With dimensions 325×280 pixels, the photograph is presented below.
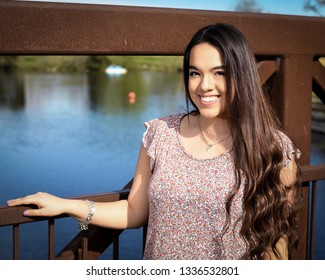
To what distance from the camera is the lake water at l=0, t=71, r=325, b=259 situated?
47.0 feet

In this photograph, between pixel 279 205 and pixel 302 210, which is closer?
pixel 279 205

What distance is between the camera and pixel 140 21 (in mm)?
1597

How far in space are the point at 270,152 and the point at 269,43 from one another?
1.78ft

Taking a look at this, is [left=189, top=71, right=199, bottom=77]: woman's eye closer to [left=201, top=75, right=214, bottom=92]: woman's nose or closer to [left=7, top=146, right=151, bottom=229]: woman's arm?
[left=201, top=75, right=214, bottom=92]: woman's nose

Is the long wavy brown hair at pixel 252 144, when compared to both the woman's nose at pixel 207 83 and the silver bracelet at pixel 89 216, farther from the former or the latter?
the silver bracelet at pixel 89 216

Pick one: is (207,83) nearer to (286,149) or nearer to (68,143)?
(286,149)

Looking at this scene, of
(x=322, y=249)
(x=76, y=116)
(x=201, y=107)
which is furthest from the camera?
(x=76, y=116)

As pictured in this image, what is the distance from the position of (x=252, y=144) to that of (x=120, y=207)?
1.50ft

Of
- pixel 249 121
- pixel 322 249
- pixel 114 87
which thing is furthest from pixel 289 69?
pixel 114 87

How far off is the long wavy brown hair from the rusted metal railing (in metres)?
0.20

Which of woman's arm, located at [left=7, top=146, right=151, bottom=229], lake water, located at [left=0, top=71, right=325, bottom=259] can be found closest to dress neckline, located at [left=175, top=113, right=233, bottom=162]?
woman's arm, located at [left=7, top=146, right=151, bottom=229]

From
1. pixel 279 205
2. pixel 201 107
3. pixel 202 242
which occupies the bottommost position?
pixel 202 242

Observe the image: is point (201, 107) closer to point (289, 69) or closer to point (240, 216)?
point (240, 216)

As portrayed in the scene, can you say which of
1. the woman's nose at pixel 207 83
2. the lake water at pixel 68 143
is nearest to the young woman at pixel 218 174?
the woman's nose at pixel 207 83
